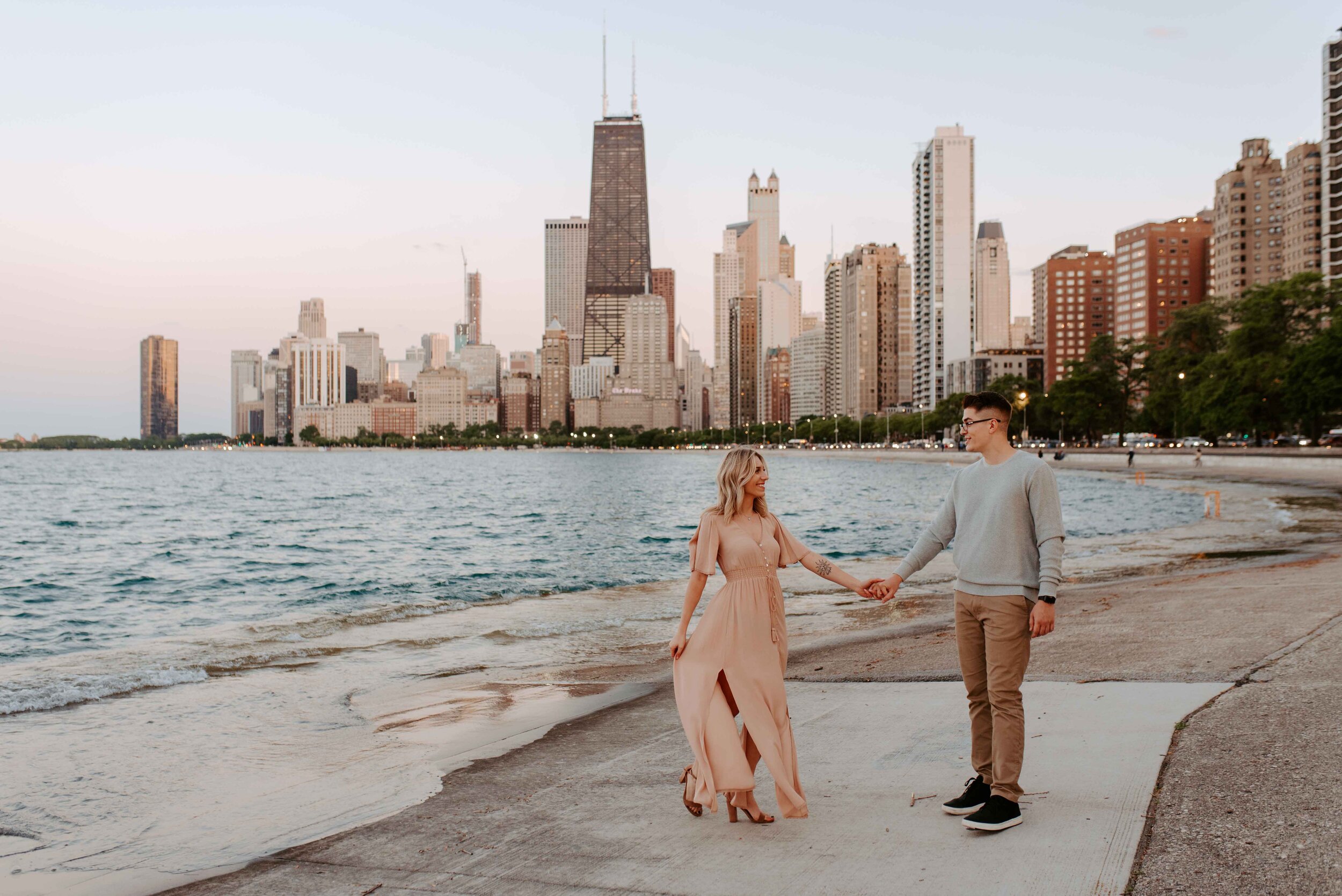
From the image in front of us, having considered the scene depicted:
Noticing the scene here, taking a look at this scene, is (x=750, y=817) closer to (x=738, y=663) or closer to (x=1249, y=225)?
(x=738, y=663)

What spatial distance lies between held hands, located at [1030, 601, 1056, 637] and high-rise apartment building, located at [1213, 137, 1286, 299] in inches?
8099

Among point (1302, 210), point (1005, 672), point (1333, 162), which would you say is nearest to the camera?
point (1005, 672)

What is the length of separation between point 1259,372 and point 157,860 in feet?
292

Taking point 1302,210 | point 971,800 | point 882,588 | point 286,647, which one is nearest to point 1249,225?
point 1302,210

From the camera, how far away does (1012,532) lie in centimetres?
503

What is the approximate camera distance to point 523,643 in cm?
1451

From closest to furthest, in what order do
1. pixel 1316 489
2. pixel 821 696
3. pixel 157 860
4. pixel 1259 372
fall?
pixel 157 860 < pixel 821 696 < pixel 1316 489 < pixel 1259 372

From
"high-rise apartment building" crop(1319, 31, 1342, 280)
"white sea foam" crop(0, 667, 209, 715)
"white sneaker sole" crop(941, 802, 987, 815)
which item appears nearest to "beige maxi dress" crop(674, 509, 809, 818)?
"white sneaker sole" crop(941, 802, 987, 815)

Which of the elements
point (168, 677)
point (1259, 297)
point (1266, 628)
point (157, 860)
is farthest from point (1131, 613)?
point (1259, 297)

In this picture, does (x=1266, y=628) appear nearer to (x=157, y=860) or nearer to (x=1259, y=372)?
(x=157, y=860)

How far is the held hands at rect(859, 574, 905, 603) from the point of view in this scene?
19.2ft

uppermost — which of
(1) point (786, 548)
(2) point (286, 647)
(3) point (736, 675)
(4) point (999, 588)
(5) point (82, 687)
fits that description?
(1) point (786, 548)

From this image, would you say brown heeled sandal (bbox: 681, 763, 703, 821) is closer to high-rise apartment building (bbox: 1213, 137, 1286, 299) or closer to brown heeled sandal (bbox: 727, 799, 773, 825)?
brown heeled sandal (bbox: 727, 799, 773, 825)

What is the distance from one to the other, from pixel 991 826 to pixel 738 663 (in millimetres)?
1467
